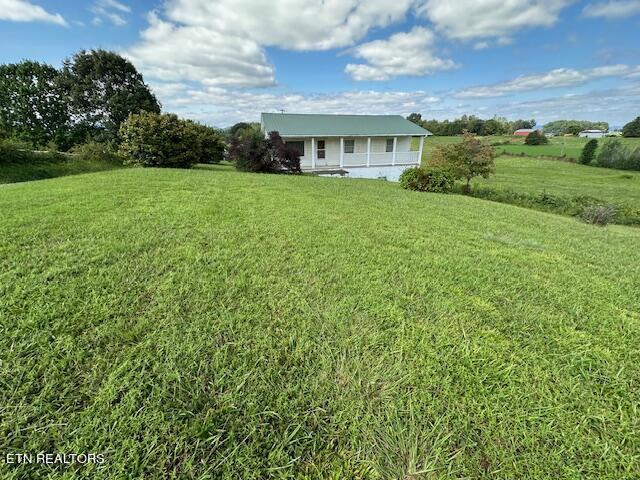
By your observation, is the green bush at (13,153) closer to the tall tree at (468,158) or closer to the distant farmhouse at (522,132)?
the tall tree at (468,158)

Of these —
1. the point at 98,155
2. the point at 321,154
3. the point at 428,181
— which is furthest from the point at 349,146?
the point at 98,155

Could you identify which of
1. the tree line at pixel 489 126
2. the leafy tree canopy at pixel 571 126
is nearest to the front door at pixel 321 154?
the tree line at pixel 489 126

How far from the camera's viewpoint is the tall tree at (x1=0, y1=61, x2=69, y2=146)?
66.0 ft

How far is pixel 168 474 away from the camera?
1351 mm

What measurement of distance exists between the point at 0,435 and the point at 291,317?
67.3 inches

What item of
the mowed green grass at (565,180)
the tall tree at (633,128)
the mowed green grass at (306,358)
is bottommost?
the mowed green grass at (565,180)

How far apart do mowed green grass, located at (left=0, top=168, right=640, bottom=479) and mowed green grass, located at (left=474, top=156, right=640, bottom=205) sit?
558 inches

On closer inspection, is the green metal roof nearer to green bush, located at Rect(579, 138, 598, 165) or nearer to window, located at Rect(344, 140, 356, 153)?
window, located at Rect(344, 140, 356, 153)

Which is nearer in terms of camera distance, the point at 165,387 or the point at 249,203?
the point at 165,387

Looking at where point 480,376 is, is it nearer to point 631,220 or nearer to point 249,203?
point 249,203

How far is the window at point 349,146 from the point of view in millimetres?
19547

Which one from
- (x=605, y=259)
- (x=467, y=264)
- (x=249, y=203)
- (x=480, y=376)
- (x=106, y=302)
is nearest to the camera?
(x=480, y=376)

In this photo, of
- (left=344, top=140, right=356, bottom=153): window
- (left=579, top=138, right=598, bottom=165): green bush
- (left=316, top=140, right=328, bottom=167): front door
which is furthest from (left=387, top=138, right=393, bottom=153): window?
(left=579, top=138, right=598, bottom=165): green bush

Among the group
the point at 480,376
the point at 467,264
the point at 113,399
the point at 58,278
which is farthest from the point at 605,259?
the point at 58,278
